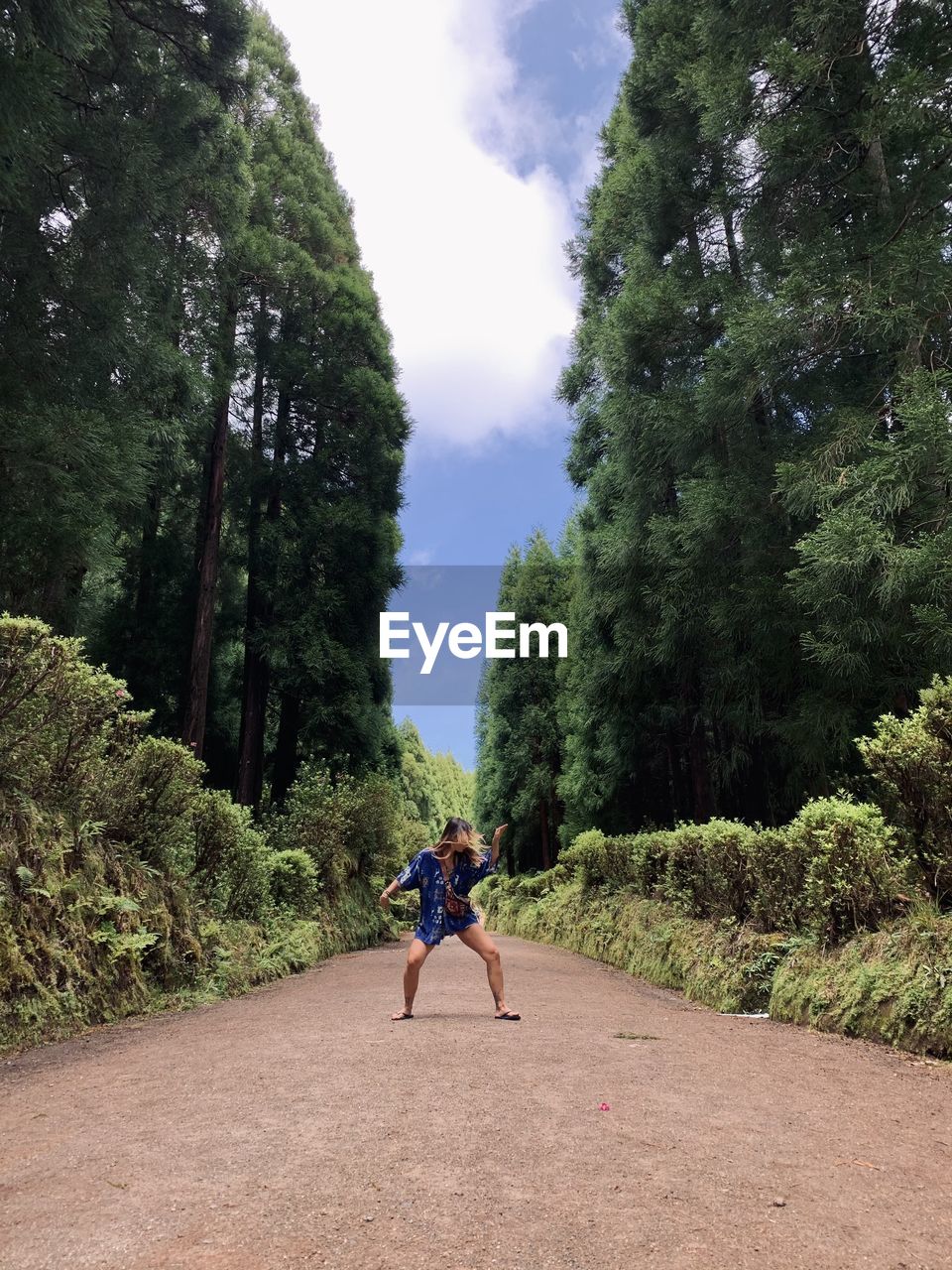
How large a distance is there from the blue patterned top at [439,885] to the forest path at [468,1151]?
2.25 ft

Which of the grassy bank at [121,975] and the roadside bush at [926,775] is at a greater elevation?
the roadside bush at [926,775]

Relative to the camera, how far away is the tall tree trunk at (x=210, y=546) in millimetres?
13289

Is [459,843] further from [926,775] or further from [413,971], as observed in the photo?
[926,775]

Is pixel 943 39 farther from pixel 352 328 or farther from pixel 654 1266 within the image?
pixel 352 328

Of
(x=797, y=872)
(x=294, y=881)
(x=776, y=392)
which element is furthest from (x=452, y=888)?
(x=776, y=392)

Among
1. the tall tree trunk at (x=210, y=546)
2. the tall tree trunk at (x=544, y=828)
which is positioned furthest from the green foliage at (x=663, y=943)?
the tall tree trunk at (x=210, y=546)

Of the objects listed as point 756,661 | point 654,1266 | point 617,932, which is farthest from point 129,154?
point 617,932

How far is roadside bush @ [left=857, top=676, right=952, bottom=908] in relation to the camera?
17.7 feet

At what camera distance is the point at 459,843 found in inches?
226

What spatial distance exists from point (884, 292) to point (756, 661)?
4.12 m

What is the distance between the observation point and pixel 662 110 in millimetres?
12273

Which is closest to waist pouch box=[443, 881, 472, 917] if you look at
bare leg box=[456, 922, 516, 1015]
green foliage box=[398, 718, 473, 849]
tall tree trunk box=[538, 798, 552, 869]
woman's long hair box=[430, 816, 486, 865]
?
bare leg box=[456, 922, 516, 1015]

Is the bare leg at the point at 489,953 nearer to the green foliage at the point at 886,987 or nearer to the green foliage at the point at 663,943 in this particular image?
the green foliage at the point at 886,987

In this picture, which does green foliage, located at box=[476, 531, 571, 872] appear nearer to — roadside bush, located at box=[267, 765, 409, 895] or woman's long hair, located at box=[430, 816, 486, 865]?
roadside bush, located at box=[267, 765, 409, 895]
